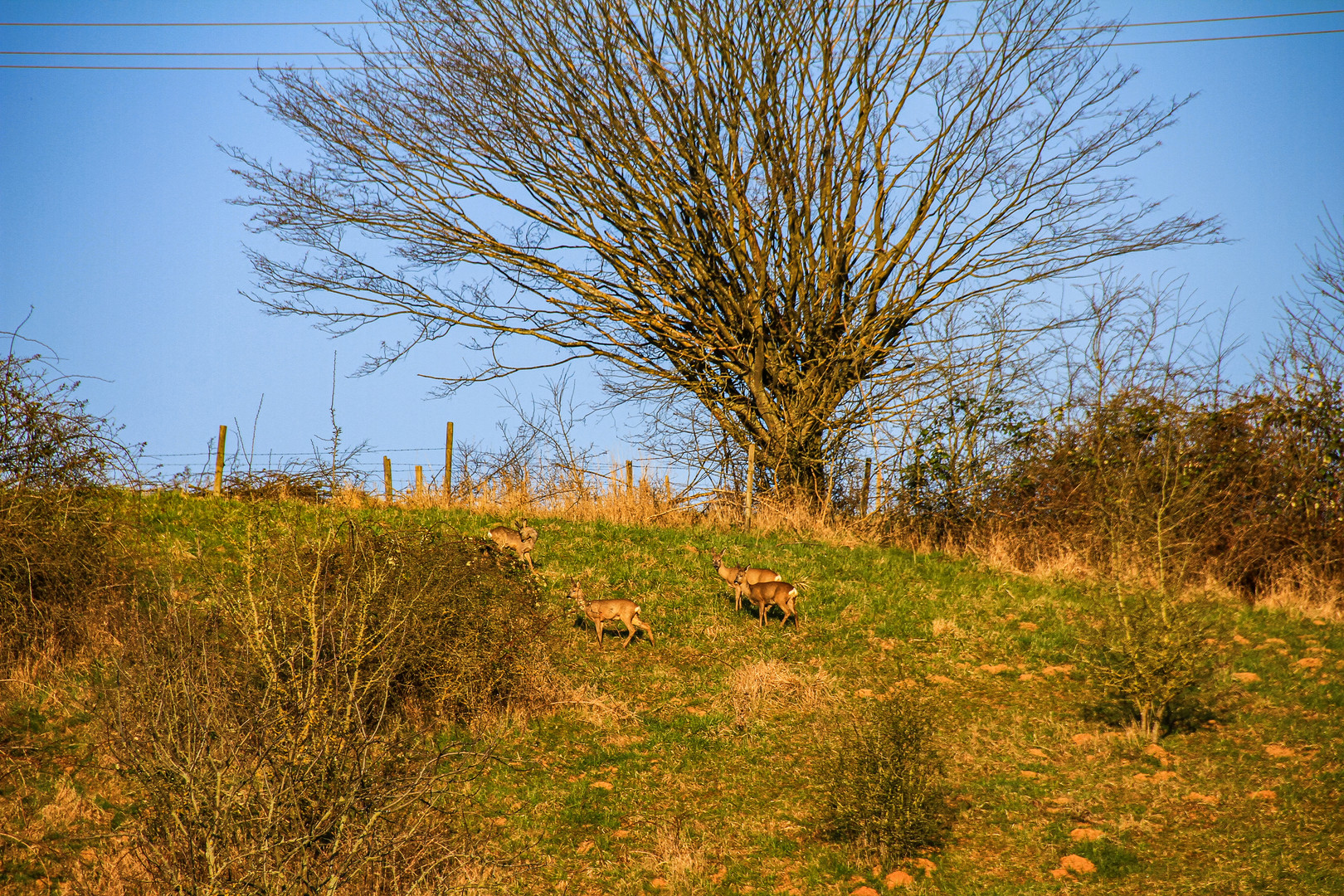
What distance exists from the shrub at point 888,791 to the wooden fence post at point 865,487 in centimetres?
1110

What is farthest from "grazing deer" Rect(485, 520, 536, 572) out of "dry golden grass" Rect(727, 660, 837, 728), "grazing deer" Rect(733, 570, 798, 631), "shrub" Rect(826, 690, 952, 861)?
"shrub" Rect(826, 690, 952, 861)

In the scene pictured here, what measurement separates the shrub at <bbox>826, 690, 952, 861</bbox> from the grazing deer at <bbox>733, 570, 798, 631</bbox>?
422 centimetres

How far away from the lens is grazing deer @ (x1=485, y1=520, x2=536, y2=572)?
1265 cm

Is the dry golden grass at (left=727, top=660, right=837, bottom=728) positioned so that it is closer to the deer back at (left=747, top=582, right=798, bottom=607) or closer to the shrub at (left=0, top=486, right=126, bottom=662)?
the deer back at (left=747, top=582, right=798, bottom=607)

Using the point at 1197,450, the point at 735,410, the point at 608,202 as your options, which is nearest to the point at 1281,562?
the point at 1197,450

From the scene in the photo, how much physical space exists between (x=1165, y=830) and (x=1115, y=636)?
262 cm

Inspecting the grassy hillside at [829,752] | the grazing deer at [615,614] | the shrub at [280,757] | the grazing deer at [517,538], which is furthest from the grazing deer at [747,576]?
the shrub at [280,757]

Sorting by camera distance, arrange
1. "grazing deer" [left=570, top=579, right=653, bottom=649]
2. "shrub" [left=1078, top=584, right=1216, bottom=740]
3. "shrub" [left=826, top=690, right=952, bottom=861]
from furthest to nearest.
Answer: "grazing deer" [left=570, top=579, right=653, bottom=649] < "shrub" [left=1078, top=584, right=1216, bottom=740] < "shrub" [left=826, top=690, right=952, bottom=861]

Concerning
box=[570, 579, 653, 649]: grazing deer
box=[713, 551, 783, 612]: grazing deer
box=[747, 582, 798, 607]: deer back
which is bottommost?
box=[570, 579, 653, 649]: grazing deer

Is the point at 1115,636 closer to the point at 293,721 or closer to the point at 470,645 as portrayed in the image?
the point at 470,645

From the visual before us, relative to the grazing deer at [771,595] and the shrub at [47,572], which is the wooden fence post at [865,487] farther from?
the shrub at [47,572]

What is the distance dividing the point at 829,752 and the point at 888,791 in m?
1.18

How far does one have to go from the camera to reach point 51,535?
1118cm

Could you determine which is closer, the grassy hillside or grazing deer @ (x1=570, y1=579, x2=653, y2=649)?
the grassy hillside
